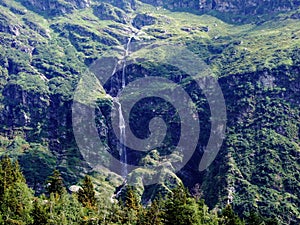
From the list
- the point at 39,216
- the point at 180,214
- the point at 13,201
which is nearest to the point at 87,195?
the point at 13,201

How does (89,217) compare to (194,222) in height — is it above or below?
below

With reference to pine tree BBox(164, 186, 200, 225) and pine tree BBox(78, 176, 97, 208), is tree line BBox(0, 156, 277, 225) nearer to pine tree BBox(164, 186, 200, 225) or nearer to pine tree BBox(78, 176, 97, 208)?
pine tree BBox(164, 186, 200, 225)

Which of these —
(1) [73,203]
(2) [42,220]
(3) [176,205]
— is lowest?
(2) [42,220]

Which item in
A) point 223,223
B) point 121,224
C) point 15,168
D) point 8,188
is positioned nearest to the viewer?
point 121,224

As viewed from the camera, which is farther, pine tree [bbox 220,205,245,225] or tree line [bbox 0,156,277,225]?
pine tree [bbox 220,205,245,225]

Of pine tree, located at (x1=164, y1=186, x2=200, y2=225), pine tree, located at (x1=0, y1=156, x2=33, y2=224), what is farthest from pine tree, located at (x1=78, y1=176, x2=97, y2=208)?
pine tree, located at (x1=164, y1=186, x2=200, y2=225)

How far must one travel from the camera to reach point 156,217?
122562 mm

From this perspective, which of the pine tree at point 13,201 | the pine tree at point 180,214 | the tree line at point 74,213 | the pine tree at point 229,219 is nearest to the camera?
the tree line at point 74,213

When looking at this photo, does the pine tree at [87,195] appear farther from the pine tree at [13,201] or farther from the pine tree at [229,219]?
the pine tree at [229,219]

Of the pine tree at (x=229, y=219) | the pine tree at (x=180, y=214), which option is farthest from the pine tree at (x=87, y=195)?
the pine tree at (x=229, y=219)

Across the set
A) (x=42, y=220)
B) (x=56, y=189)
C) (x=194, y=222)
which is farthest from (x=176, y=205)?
(x=56, y=189)

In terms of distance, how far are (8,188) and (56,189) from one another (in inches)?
888

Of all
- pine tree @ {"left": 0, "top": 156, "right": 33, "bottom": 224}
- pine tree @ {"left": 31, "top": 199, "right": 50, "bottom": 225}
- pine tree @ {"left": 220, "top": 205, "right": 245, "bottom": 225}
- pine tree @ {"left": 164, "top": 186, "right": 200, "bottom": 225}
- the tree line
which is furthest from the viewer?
pine tree @ {"left": 220, "top": 205, "right": 245, "bottom": 225}

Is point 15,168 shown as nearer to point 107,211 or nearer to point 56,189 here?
point 56,189
